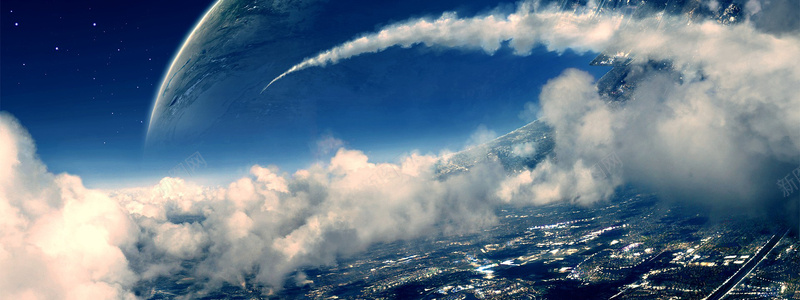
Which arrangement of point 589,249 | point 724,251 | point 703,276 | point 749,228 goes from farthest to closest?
1. point 589,249
2. point 749,228
3. point 724,251
4. point 703,276

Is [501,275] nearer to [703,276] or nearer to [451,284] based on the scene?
[451,284]

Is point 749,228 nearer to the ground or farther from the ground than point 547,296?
nearer to the ground

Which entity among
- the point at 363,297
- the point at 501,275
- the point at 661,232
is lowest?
the point at 661,232

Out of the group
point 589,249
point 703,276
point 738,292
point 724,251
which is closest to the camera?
point 738,292

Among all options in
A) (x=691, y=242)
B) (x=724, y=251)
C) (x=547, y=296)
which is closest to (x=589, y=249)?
(x=691, y=242)

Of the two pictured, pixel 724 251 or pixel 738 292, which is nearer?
pixel 738 292

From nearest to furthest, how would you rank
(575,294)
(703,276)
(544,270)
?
(703,276)
(575,294)
(544,270)

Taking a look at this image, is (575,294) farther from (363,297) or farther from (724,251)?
(363,297)

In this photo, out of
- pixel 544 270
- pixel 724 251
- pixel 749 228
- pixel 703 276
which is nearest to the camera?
pixel 703 276

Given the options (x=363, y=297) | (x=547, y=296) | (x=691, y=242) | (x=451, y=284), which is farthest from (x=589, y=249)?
(x=363, y=297)
